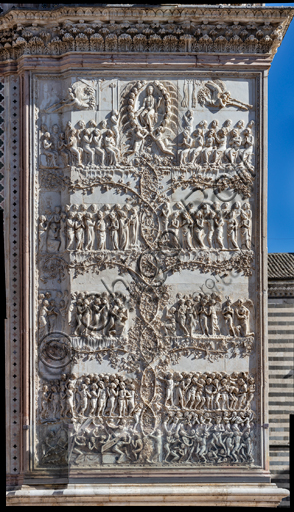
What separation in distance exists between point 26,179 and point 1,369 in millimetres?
6798

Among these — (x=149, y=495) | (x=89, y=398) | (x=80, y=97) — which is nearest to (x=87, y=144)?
(x=80, y=97)

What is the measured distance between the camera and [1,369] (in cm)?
141

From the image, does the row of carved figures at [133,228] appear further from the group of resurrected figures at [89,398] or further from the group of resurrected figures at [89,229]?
the group of resurrected figures at [89,398]

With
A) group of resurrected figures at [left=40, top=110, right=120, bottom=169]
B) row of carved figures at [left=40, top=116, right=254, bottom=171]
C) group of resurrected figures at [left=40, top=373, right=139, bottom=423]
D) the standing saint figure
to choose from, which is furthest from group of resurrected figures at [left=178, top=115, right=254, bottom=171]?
group of resurrected figures at [left=40, top=373, right=139, bottom=423]

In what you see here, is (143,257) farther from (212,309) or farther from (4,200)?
(4,200)

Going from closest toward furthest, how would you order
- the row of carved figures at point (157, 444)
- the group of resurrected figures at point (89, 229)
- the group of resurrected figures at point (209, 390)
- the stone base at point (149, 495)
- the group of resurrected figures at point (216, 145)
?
the stone base at point (149, 495), the row of carved figures at point (157, 444), the group of resurrected figures at point (209, 390), the group of resurrected figures at point (89, 229), the group of resurrected figures at point (216, 145)

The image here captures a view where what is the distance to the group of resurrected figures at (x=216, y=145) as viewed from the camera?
7941 millimetres

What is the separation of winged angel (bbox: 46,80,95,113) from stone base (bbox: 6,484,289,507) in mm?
4874

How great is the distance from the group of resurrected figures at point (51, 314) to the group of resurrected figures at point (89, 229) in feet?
2.16

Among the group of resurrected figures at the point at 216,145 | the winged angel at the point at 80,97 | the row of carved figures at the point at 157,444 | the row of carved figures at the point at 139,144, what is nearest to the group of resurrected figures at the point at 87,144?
the row of carved figures at the point at 139,144

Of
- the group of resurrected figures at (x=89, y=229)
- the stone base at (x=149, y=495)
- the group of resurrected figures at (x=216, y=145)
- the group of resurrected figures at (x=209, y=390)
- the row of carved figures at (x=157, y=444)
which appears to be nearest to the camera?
the stone base at (x=149, y=495)

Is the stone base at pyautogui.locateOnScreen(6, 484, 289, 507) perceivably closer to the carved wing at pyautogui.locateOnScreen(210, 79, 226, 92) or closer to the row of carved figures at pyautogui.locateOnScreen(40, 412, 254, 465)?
the row of carved figures at pyautogui.locateOnScreen(40, 412, 254, 465)

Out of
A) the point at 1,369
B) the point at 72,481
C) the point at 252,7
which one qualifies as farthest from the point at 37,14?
the point at 1,369

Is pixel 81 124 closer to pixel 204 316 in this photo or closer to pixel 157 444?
pixel 204 316
